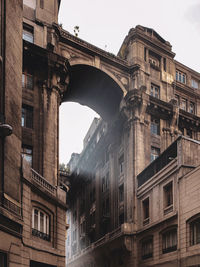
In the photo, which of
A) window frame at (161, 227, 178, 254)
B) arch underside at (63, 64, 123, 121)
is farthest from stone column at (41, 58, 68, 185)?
window frame at (161, 227, 178, 254)

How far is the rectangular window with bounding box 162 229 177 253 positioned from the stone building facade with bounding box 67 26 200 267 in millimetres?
85

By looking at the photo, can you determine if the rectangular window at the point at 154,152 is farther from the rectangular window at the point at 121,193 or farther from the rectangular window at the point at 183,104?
the rectangular window at the point at 183,104

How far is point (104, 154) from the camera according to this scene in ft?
210

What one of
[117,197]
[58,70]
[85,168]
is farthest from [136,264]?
[85,168]

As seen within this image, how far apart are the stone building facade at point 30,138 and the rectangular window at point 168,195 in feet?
32.5

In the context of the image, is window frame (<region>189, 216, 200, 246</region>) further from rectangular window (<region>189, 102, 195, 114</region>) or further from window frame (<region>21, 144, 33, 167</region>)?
rectangular window (<region>189, 102, 195, 114</region>)

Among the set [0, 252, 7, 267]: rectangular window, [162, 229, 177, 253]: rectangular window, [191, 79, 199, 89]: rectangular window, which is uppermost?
[191, 79, 199, 89]: rectangular window

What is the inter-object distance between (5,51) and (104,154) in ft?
141

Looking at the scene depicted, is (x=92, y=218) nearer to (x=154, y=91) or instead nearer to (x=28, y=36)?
(x=154, y=91)

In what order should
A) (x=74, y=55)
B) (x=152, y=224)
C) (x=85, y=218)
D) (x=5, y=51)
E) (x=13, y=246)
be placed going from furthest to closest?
(x=85, y=218) → (x=74, y=55) → (x=152, y=224) → (x=5, y=51) → (x=13, y=246)

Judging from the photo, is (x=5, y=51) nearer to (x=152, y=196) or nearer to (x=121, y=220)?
(x=152, y=196)

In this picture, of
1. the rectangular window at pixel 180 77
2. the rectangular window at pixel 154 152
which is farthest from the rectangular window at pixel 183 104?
the rectangular window at pixel 154 152

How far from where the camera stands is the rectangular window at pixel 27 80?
1464 inches

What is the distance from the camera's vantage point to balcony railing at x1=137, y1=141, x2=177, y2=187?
36.7m
